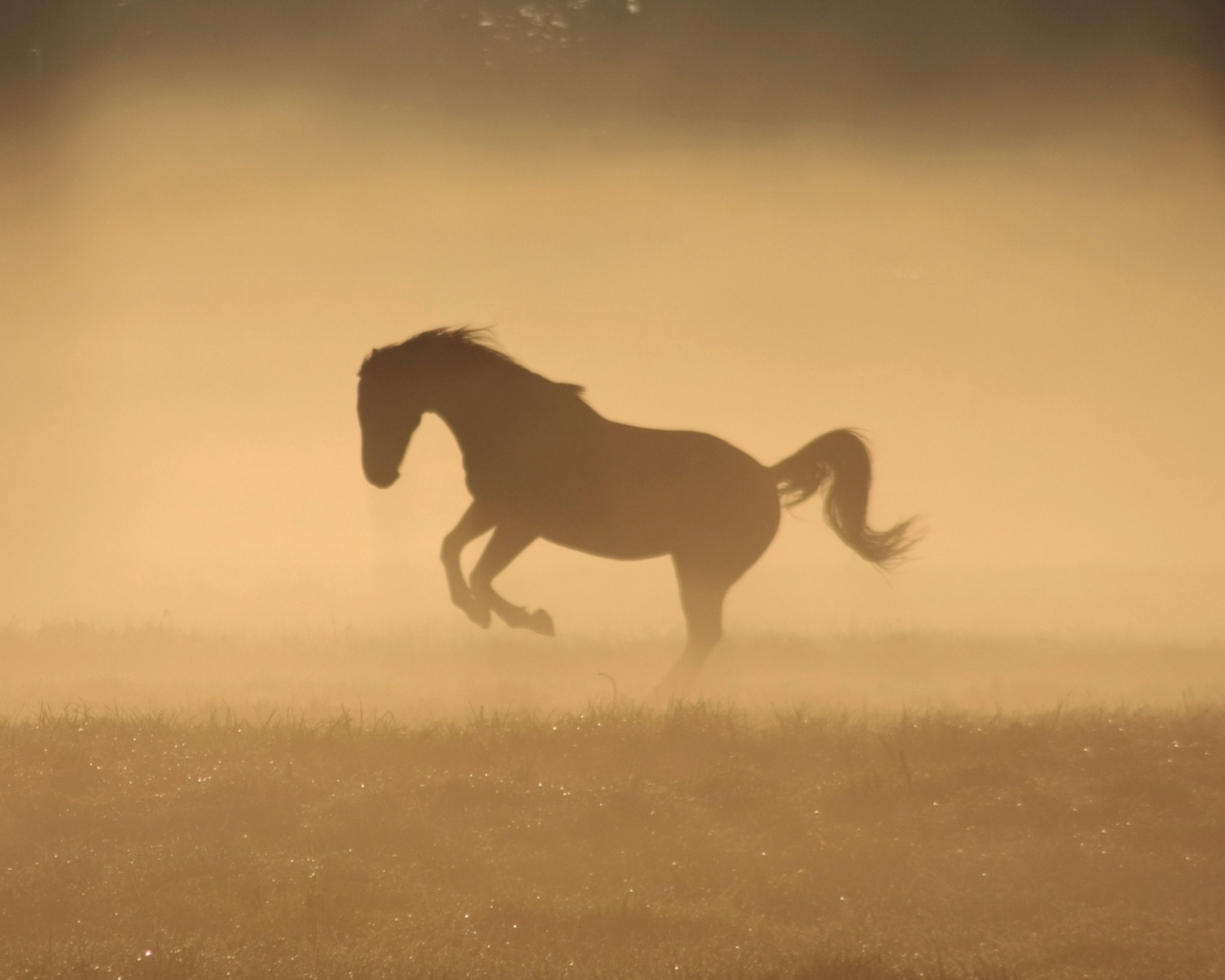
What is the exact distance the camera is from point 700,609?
23.6ft

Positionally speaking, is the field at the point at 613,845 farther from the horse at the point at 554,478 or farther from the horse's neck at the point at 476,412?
the horse's neck at the point at 476,412

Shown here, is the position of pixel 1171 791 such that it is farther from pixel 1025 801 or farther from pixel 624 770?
pixel 624 770

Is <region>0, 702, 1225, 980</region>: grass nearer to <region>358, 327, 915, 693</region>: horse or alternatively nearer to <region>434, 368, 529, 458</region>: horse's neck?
<region>358, 327, 915, 693</region>: horse

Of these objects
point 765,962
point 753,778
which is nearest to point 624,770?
point 753,778

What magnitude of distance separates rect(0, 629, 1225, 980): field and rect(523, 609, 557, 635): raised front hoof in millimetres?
872

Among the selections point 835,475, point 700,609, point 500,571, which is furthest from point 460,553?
point 835,475

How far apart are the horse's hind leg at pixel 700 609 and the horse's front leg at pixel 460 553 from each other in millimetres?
1176

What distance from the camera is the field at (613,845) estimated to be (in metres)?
3.78

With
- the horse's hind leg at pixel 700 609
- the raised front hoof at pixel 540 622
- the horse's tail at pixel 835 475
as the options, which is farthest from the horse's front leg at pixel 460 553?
the horse's tail at pixel 835 475

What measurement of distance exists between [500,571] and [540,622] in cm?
38

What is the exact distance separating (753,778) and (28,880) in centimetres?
278

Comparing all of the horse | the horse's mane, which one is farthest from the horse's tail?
the horse's mane

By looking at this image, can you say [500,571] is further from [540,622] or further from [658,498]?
[658,498]

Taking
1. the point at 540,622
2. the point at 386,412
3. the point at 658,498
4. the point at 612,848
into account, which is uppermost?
the point at 386,412
